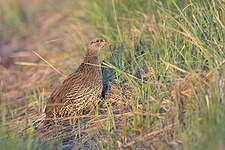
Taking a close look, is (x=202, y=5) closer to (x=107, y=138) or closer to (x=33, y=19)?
(x=107, y=138)

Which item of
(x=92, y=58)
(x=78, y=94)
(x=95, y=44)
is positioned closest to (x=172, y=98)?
(x=78, y=94)

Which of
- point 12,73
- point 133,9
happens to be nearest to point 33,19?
point 12,73

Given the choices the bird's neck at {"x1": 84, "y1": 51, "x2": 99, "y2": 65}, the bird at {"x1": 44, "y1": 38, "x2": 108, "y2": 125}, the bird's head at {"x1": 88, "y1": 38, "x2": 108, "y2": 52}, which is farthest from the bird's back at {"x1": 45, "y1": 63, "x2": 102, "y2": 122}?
the bird's head at {"x1": 88, "y1": 38, "x2": 108, "y2": 52}

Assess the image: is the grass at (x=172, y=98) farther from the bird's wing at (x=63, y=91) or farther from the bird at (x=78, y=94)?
the bird's wing at (x=63, y=91)

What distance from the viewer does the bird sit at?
570 cm

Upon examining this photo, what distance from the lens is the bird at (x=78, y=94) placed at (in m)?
5.70

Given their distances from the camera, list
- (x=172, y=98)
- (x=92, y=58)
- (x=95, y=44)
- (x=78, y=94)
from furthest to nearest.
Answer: (x=95, y=44)
(x=92, y=58)
(x=78, y=94)
(x=172, y=98)

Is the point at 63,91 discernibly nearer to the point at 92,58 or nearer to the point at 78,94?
the point at 78,94

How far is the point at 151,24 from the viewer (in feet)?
22.3

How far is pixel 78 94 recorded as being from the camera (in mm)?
5746

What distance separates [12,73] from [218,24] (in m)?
4.96

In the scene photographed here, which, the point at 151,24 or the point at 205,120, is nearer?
the point at 205,120

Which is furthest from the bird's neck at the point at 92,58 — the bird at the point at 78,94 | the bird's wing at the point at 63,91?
the bird's wing at the point at 63,91

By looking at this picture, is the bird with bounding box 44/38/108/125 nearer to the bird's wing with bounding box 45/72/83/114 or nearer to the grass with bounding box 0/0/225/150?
the bird's wing with bounding box 45/72/83/114
